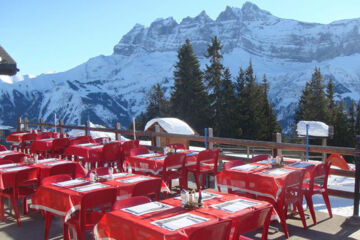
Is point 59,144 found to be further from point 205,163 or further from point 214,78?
point 214,78

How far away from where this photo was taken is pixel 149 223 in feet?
8.47

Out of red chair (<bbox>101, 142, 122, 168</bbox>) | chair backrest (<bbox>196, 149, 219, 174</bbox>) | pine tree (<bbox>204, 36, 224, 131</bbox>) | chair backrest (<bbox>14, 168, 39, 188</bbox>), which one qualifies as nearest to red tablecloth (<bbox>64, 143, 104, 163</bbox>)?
red chair (<bbox>101, 142, 122, 168</bbox>)

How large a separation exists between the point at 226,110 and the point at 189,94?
14.3ft

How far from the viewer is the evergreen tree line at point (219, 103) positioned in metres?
38.6

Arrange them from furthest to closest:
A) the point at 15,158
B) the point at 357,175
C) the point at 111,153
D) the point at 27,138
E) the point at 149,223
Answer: the point at 27,138 < the point at 111,153 < the point at 15,158 < the point at 357,175 < the point at 149,223

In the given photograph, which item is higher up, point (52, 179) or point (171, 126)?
point (171, 126)

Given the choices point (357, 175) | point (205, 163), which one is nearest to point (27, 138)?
point (205, 163)

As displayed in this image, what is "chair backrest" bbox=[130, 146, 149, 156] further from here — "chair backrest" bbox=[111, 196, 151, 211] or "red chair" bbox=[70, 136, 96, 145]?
"chair backrest" bbox=[111, 196, 151, 211]

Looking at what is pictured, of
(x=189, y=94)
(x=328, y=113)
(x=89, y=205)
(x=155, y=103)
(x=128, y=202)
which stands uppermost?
(x=189, y=94)

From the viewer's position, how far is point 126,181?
4062mm

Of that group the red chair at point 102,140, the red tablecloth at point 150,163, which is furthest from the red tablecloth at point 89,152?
the red tablecloth at point 150,163

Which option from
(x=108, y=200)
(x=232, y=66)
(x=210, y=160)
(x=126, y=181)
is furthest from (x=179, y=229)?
(x=232, y=66)

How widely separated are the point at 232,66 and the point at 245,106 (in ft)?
499

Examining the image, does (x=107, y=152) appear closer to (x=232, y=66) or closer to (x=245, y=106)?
(x=245, y=106)
